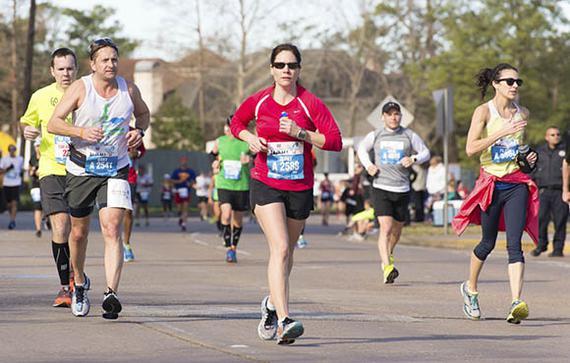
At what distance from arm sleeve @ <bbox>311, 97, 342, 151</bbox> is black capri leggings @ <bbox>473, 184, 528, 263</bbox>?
229 centimetres

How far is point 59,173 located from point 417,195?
2139 centimetres

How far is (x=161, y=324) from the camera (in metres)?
10.1

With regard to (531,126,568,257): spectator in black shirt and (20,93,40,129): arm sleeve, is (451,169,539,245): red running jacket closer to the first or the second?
(20,93,40,129): arm sleeve

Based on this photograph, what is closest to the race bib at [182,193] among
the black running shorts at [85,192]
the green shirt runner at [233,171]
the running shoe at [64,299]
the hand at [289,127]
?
the green shirt runner at [233,171]

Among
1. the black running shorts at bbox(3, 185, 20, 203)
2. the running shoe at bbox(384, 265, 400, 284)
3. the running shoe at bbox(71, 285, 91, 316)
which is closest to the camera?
the running shoe at bbox(71, 285, 91, 316)

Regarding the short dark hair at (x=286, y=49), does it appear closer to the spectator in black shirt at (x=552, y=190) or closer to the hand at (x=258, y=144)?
the hand at (x=258, y=144)

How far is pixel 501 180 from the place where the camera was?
1130cm

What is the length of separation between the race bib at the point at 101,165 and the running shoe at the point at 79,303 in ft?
2.93

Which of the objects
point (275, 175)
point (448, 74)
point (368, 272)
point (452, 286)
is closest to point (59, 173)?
point (275, 175)

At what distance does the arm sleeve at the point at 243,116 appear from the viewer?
31.3 ft

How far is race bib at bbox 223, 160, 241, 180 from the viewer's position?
62.1 feet

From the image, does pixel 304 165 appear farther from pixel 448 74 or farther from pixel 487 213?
pixel 448 74

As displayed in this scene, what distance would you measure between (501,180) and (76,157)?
10.7 feet

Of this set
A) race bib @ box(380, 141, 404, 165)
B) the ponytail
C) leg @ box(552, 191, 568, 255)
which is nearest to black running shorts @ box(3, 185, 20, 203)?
leg @ box(552, 191, 568, 255)
